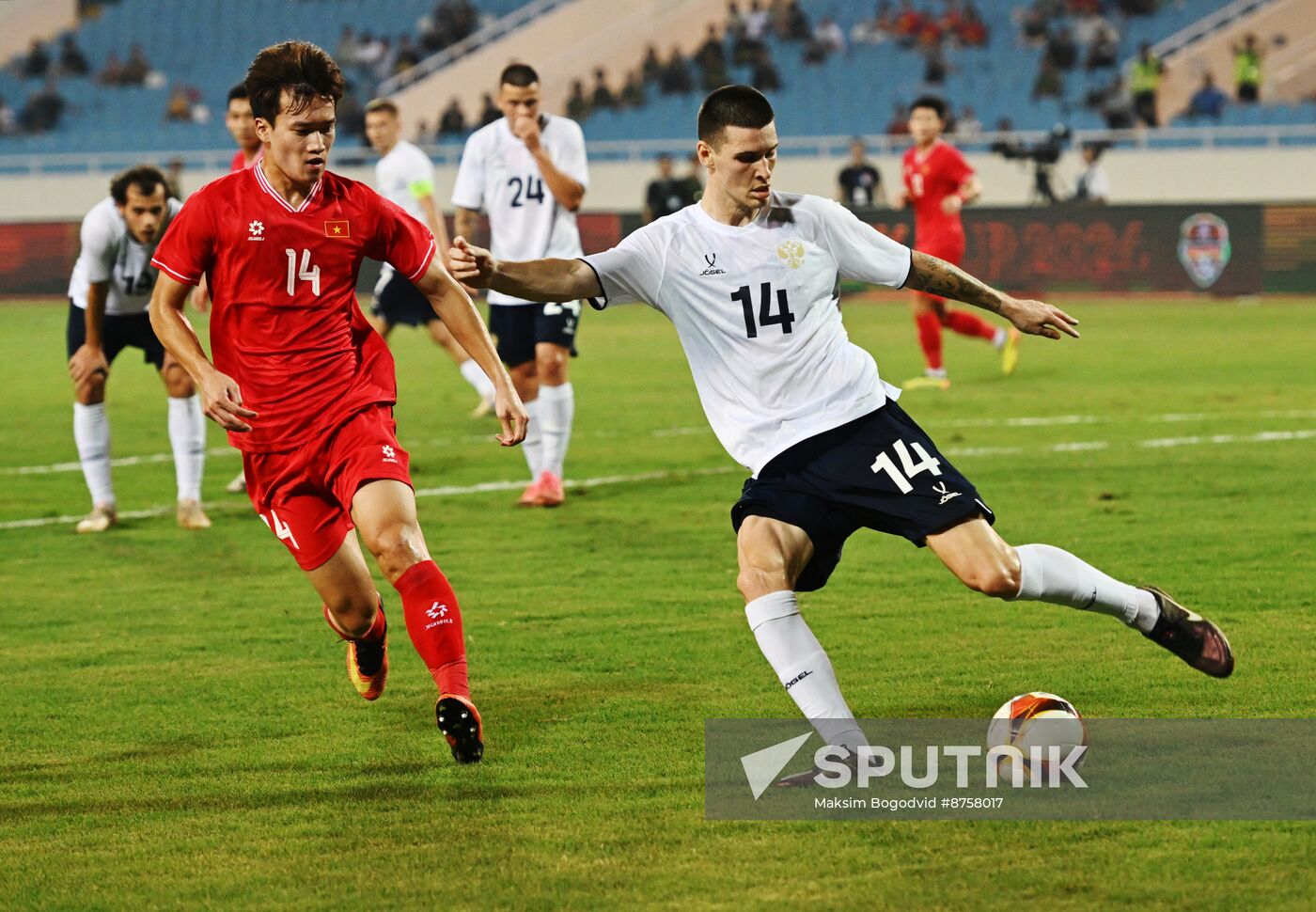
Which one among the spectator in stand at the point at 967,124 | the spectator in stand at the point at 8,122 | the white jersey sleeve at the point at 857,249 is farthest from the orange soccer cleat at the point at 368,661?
the spectator in stand at the point at 8,122

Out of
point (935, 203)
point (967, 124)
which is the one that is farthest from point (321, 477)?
point (967, 124)

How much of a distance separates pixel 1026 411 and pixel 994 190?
17974 millimetres

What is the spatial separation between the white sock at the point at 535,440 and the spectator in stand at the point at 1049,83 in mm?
24970

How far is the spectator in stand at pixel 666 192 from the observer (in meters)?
27.7

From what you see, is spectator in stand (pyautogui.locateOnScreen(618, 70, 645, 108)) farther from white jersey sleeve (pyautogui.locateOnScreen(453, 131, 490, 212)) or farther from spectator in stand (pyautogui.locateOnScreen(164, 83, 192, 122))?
white jersey sleeve (pyautogui.locateOnScreen(453, 131, 490, 212))

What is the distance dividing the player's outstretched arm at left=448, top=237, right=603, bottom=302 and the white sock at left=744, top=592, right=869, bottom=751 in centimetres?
111

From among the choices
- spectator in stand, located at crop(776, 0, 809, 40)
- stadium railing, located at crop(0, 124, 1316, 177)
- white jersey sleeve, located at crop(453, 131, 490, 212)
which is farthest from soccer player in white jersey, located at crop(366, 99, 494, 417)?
spectator in stand, located at crop(776, 0, 809, 40)

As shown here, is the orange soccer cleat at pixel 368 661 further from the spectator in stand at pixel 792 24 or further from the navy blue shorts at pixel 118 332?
Answer: the spectator in stand at pixel 792 24

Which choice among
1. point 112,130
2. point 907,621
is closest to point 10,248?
point 112,130

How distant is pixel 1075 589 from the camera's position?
201 inches

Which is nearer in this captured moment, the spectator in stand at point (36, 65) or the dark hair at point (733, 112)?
the dark hair at point (733, 112)

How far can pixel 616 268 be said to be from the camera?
17.3 ft

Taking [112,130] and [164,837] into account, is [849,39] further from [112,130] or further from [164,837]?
[164,837]

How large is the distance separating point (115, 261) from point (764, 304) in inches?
207
